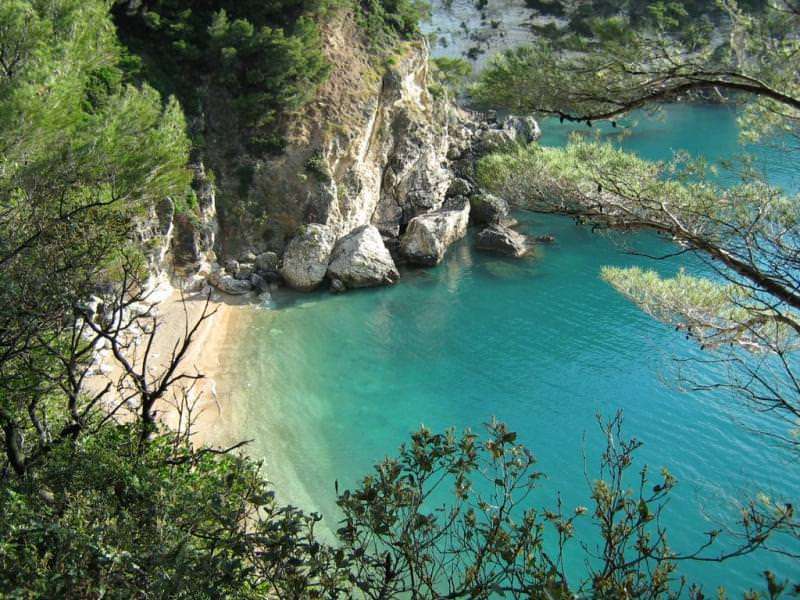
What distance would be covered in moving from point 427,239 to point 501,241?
3.70 meters

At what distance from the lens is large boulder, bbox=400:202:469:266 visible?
984 inches

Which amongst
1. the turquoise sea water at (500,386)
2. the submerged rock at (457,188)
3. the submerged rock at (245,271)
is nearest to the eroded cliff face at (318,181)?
the submerged rock at (245,271)

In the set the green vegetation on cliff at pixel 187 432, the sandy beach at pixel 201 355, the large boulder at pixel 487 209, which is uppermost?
the green vegetation on cliff at pixel 187 432

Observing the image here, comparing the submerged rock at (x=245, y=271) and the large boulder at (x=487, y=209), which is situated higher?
the large boulder at (x=487, y=209)

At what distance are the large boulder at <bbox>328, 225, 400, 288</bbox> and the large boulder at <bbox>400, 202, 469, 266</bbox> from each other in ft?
5.95

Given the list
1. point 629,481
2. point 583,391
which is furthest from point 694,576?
point 583,391

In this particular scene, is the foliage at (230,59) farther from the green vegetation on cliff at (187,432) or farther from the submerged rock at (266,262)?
the green vegetation on cliff at (187,432)

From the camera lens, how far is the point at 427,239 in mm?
25000

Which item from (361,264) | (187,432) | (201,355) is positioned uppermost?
(187,432)

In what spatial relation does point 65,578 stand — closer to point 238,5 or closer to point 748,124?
point 748,124

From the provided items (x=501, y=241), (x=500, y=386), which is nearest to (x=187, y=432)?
(x=500, y=386)

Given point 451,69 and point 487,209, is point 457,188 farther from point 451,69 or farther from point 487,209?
point 451,69

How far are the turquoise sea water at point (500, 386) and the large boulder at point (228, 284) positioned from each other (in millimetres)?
1412

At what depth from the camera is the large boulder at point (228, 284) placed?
21703mm
